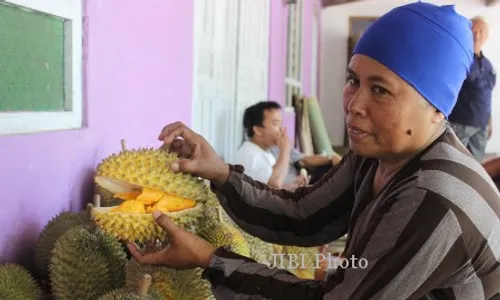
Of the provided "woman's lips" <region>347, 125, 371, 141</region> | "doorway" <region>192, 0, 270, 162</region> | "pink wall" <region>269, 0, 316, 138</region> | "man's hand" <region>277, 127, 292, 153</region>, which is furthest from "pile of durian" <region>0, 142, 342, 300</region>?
"pink wall" <region>269, 0, 316, 138</region>

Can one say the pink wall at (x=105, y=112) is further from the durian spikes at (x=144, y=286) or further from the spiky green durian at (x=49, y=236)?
the durian spikes at (x=144, y=286)

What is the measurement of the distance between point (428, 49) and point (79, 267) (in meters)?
0.71

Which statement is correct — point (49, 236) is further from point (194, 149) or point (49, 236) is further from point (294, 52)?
point (294, 52)

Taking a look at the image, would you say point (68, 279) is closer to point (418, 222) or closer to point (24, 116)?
point (24, 116)

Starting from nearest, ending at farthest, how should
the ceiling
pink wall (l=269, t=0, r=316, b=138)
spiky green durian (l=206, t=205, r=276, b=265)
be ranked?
spiky green durian (l=206, t=205, r=276, b=265)
pink wall (l=269, t=0, r=316, b=138)
the ceiling

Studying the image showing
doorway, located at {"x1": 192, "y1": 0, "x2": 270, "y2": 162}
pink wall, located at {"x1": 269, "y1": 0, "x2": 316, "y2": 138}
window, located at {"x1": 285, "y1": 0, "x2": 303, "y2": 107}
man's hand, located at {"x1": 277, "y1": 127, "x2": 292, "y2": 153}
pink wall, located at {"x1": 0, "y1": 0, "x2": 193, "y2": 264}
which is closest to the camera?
pink wall, located at {"x1": 0, "y1": 0, "x2": 193, "y2": 264}

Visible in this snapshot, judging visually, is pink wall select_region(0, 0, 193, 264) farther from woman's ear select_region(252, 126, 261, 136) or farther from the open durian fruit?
woman's ear select_region(252, 126, 261, 136)

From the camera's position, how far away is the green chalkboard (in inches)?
43.8

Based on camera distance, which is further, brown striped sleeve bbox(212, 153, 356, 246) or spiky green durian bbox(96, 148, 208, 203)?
brown striped sleeve bbox(212, 153, 356, 246)

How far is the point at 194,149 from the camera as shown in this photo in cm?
123

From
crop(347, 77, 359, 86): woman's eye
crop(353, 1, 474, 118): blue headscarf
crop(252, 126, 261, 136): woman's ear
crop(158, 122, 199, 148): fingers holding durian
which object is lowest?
crop(252, 126, 261, 136): woman's ear

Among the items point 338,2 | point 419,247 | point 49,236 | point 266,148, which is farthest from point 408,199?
point 338,2

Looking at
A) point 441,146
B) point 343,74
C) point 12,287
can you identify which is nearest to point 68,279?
point 12,287

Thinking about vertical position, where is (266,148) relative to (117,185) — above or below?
below
